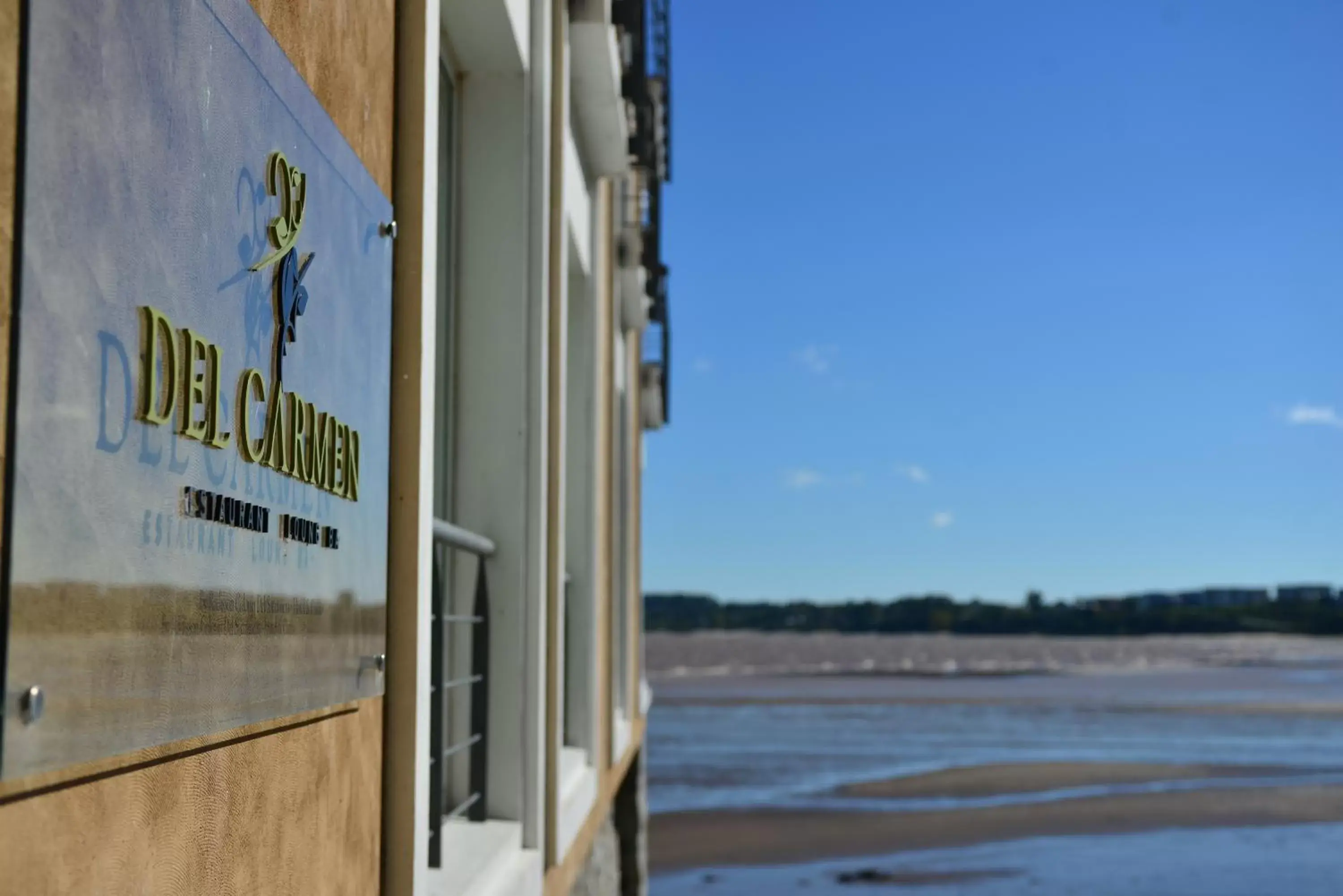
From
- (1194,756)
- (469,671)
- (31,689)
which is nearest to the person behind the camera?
(31,689)

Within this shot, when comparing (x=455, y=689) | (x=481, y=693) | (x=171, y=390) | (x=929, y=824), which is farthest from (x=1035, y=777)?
(x=171, y=390)

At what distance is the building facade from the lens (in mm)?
1020

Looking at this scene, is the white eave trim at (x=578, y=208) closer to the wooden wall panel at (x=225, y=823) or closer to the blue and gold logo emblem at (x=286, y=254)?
the wooden wall panel at (x=225, y=823)

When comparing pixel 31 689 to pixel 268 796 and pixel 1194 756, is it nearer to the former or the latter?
pixel 268 796

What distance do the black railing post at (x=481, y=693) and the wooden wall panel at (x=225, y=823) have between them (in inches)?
63.6

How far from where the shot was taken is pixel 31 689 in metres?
0.97

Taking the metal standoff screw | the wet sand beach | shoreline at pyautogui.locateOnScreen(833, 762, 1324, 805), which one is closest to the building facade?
the metal standoff screw

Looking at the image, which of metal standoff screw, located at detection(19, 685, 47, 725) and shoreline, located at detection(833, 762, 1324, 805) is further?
shoreline, located at detection(833, 762, 1324, 805)

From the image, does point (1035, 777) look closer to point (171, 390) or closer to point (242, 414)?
point (242, 414)

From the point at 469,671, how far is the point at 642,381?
8337mm

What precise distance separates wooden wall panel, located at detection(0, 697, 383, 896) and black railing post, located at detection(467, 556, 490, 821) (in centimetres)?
162

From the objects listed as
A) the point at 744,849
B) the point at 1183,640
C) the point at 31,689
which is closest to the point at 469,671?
the point at 31,689

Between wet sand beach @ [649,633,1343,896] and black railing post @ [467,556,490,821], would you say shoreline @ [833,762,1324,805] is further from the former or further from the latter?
black railing post @ [467,556,490,821]

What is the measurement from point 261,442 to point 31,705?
0.53 m
